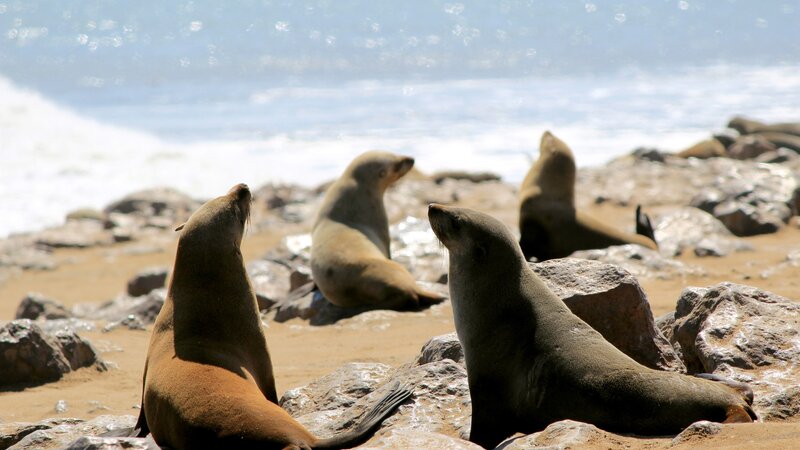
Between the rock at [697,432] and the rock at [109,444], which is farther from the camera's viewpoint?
the rock at [109,444]

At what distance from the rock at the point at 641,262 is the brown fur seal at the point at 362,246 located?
158 centimetres

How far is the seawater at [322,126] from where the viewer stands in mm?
20391

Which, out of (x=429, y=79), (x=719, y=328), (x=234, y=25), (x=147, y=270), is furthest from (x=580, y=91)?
(x=719, y=328)

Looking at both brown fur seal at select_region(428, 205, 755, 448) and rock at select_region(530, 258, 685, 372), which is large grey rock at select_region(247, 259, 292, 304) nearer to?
rock at select_region(530, 258, 685, 372)

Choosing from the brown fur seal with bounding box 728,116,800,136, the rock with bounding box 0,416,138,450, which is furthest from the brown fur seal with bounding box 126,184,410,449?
the brown fur seal with bounding box 728,116,800,136

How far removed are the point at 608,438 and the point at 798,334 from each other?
1619 millimetres

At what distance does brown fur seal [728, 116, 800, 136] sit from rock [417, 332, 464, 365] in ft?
57.1

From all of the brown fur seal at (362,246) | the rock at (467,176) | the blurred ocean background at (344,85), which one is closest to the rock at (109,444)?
the brown fur seal at (362,246)

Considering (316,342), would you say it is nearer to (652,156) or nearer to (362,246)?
(362,246)

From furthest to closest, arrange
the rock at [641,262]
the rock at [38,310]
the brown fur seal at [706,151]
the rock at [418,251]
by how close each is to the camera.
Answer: the brown fur seal at [706,151] → the rock at [418,251] → the rock at [38,310] → the rock at [641,262]

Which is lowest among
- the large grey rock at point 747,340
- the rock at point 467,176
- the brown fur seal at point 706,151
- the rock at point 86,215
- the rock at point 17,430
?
the rock at point 86,215

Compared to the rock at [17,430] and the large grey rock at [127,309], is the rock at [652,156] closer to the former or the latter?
the large grey rock at [127,309]

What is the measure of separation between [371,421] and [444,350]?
0.98 metres

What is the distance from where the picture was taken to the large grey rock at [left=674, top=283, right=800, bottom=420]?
420 cm
